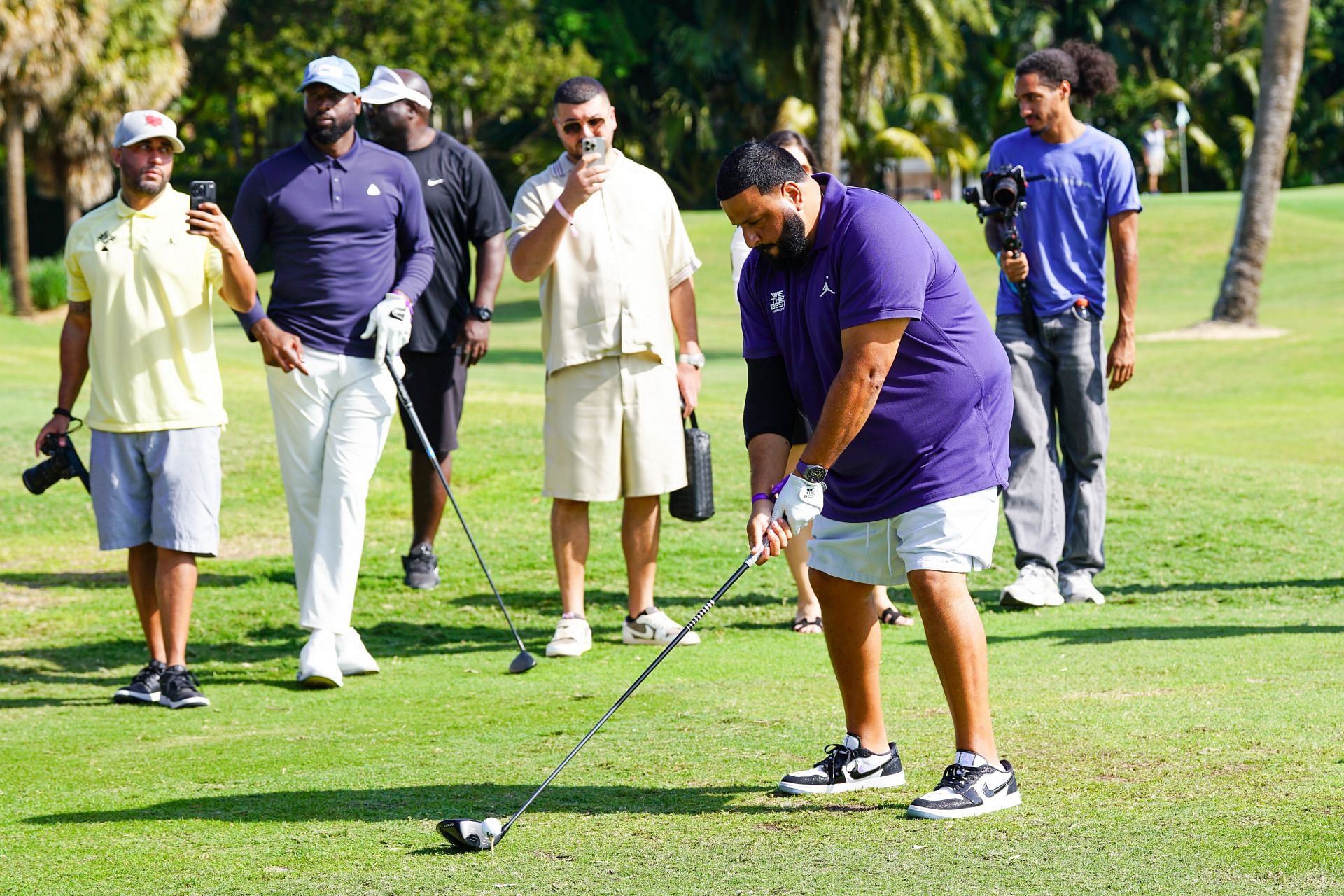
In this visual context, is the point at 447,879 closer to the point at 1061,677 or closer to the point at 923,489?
the point at 923,489

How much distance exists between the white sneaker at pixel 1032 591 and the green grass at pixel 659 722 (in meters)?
0.23

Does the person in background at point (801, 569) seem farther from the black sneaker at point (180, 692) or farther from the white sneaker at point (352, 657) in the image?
the black sneaker at point (180, 692)

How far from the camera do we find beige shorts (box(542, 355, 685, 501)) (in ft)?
23.8

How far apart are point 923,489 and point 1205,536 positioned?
211 inches

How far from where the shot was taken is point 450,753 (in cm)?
530

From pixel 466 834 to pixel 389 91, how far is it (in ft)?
17.2

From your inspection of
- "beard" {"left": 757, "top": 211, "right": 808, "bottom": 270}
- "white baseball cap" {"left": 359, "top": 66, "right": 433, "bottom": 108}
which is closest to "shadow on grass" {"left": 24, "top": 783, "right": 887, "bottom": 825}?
"beard" {"left": 757, "top": 211, "right": 808, "bottom": 270}

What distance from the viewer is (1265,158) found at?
21781 millimetres

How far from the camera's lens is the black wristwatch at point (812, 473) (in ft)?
14.2

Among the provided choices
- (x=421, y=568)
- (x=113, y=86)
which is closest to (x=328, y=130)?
(x=421, y=568)

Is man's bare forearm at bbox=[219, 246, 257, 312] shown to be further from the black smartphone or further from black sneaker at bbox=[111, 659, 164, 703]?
black sneaker at bbox=[111, 659, 164, 703]

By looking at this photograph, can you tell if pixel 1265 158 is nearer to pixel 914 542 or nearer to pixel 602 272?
pixel 602 272

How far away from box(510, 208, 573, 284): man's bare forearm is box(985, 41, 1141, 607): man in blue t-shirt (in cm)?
211

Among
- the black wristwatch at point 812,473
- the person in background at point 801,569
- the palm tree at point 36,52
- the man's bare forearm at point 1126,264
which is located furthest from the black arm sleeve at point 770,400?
the palm tree at point 36,52
